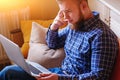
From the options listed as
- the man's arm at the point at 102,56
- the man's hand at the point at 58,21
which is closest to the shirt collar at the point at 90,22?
the man's arm at the point at 102,56

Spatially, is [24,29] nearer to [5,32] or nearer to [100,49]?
[5,32]

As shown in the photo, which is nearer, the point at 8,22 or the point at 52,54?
the point at 52,54

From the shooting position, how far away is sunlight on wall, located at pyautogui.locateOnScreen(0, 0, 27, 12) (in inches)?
107

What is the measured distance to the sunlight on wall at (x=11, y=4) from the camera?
2730 millimetres

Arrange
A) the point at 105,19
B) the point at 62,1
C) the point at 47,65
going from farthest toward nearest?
1. the point at 105,19
2. the point at 47,65
3. the point at 62,1

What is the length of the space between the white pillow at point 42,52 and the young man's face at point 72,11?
46cm

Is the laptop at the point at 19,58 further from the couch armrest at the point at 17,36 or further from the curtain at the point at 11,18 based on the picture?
the curtain at the point at 11,18

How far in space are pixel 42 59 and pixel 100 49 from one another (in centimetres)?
71

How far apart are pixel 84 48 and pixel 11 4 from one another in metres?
1.40

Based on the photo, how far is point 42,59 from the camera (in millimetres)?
2092

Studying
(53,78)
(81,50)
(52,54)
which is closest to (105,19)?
(52,54)

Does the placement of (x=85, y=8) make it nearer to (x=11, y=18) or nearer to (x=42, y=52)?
(x=42, y=52)

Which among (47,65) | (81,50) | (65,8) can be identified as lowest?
(47,65)

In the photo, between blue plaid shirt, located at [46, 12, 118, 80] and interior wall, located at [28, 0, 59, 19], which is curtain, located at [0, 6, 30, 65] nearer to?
interior wall, located at [28, 0, 59, 19]
